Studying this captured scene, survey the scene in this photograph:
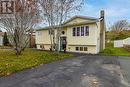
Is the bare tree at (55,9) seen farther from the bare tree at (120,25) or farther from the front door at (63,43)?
the bare tree at (120,25)

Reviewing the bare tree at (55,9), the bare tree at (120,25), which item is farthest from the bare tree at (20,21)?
the bare tree at (120,25)

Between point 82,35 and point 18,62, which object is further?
point 82,35

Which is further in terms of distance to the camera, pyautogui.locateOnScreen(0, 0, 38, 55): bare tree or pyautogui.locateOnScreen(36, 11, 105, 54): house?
pyautogui.locateOnScreen(36, 11, 105, 54): house

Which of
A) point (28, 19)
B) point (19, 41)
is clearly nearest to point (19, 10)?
point (28, 19)

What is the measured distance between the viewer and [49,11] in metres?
22.0

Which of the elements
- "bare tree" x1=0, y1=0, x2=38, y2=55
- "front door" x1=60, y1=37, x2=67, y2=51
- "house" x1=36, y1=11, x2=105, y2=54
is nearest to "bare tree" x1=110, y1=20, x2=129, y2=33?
"house" x1=36, y1=11, x2=105, y2=54

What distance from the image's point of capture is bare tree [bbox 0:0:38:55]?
1906cm

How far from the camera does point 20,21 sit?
760 inches

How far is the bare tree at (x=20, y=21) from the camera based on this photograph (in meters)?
19.1

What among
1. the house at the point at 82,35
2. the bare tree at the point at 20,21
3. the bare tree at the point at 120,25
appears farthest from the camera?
the bare tree at the point at 120,25

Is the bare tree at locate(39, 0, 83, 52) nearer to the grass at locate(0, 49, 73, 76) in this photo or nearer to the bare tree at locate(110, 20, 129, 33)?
the grass at locate(0, 49, 73, 76)

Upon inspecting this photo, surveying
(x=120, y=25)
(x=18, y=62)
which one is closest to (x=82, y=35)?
(x=18, y=62)

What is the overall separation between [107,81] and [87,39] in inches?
665

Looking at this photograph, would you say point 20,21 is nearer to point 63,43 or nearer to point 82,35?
point 82,35
